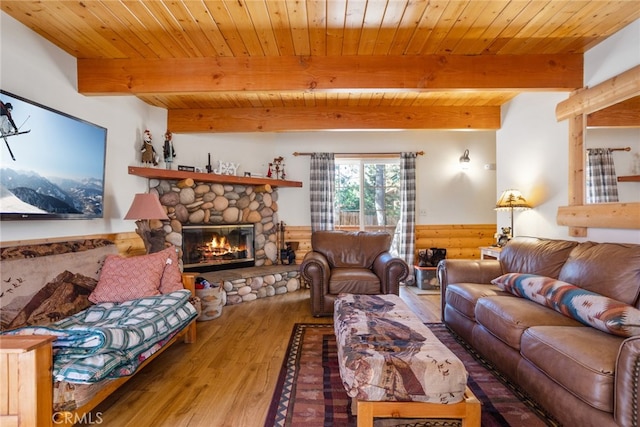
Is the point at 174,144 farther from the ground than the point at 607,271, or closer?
farther from the ground

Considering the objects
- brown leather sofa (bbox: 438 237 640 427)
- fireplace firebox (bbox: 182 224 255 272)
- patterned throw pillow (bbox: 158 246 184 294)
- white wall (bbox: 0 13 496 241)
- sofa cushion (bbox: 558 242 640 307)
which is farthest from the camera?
fireplace firebox (bbox: 182 224 255 272)

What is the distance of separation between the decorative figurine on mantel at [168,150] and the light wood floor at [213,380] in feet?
6.76

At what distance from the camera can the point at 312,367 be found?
88.7 inches

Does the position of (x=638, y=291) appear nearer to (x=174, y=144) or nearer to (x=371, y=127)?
(x=371, y=127)

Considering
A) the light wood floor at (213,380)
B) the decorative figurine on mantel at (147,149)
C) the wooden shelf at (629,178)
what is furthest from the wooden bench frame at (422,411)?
the decorative figurine on mantel at (147,149)

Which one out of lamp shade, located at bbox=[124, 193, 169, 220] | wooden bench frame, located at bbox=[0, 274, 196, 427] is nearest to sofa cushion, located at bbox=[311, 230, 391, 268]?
lamp shade, located at bbox=[124, 193, 169, 220]

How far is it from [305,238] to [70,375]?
3799mm

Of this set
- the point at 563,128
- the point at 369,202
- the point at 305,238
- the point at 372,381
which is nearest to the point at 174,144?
the point at 305,238

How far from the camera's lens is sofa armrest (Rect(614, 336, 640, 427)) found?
1.22 metres

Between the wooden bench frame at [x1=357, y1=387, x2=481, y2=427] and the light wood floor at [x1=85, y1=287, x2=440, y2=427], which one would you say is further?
the light wood floor at [x1=85, y1=287, x2=440, y2=427]

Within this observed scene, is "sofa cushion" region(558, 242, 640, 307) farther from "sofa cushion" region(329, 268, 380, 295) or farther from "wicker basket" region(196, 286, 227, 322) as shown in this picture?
"wicker basket" region(196, 286, 227, 322)

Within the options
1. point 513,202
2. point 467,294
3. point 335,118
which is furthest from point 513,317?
point 335,118

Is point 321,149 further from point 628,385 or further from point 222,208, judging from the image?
point 628,385

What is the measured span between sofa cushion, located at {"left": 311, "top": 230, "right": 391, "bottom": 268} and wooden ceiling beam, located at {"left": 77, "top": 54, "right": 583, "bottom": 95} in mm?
1926
